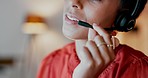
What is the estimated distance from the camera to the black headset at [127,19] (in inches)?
43.5

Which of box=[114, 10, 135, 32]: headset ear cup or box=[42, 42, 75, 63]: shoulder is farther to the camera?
box=[42, 42, 75, 63]: shoulder

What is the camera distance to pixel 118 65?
110cm

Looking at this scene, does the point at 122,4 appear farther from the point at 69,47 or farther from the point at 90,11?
the point at 69,47

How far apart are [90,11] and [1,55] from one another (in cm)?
318

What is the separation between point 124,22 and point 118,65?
15 cm

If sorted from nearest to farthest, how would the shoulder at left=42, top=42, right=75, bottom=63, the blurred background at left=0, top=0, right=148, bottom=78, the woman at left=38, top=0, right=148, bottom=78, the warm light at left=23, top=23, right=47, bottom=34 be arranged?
the woman at left=38, top=0, right=148, bottom=78 < the shoulder at left=42, top=42, right=75, bottom=63 < the warm light at left=23, top=23, right=47, bottom=34 < the blurred background at left=0, top=0, right=148, bottom=78

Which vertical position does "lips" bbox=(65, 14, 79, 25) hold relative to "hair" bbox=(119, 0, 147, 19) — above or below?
below

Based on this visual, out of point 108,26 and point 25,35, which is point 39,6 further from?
point 108,26

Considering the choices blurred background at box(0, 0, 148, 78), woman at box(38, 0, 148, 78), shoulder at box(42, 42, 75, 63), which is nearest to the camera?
woman at box(38, 0, 148, 78)

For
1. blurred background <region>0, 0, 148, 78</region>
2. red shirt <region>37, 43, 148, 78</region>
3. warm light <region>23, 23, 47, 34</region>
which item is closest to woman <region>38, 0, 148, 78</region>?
red shirt <region>37, 43, 148, 78</region>

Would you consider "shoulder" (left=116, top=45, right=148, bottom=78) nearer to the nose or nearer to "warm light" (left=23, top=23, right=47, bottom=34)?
the nose

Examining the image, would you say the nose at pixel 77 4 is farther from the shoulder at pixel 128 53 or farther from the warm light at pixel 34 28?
the warm light at pixel 34 28

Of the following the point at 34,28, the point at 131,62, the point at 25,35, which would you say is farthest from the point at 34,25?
the point at 131,62

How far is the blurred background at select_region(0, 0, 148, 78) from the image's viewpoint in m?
4.14
